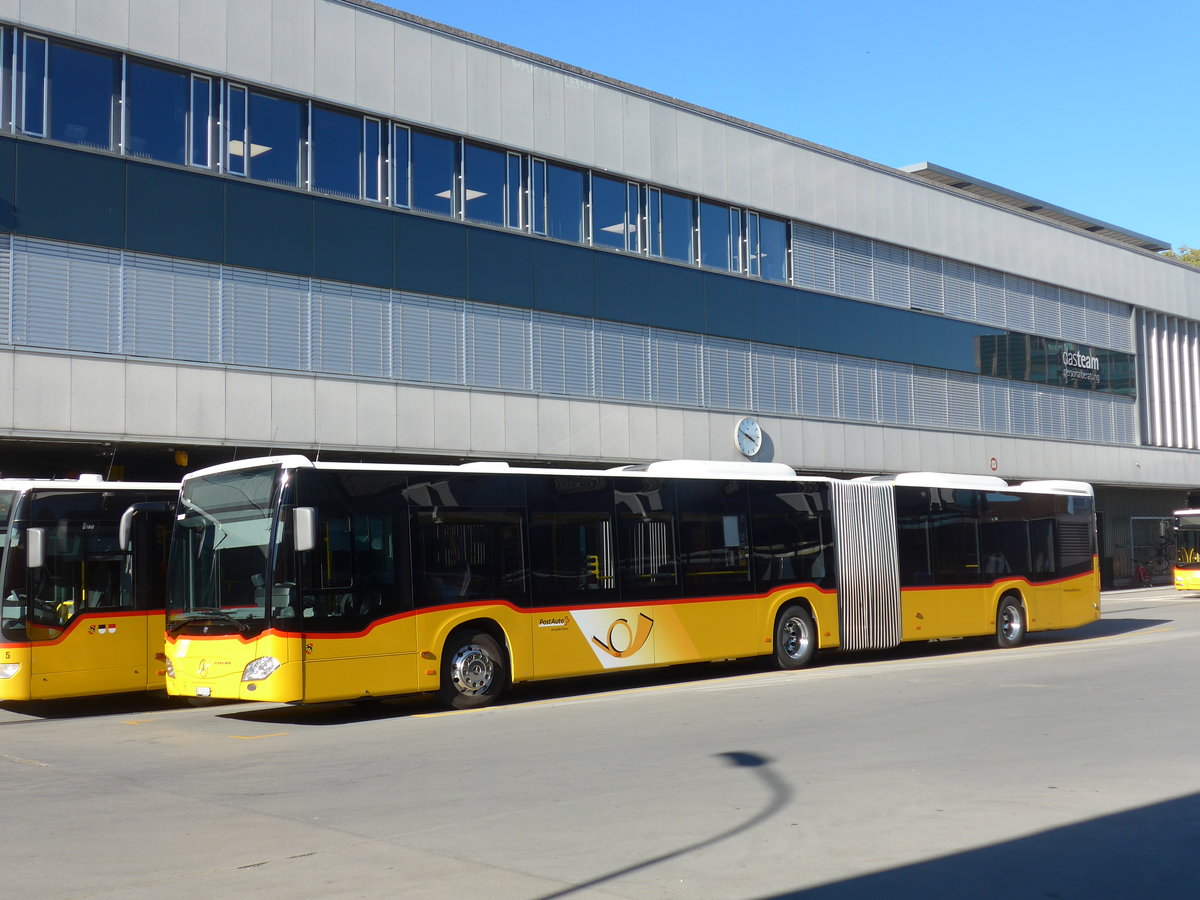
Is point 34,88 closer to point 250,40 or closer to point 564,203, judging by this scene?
point 250,40

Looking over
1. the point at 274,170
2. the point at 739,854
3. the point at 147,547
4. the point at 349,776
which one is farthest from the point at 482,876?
the point at 274,170

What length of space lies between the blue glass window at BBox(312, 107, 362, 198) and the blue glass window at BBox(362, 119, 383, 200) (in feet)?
0.43

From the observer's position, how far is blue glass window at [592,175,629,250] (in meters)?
29.3

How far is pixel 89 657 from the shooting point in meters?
15.5

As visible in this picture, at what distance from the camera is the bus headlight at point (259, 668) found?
13.3 metres

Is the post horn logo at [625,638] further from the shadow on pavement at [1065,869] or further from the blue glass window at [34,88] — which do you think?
the blue glass window at [34,88]

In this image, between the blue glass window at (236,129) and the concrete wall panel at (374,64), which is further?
the concrete wall panel at (374,64)

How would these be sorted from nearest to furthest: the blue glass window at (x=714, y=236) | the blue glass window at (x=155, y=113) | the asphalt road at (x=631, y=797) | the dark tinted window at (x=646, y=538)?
the asphalt road at (x=631, y=797) → the dark tinted window at (x=646, y=538) → the blue glass window at (x=155, y=113) → the blue glass window at (x=714, y=236)

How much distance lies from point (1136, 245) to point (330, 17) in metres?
37.1

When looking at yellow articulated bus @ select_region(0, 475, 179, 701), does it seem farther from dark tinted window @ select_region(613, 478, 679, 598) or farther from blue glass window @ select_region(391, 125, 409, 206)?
blue glass window @ select_region(391, 125, 409, 206)

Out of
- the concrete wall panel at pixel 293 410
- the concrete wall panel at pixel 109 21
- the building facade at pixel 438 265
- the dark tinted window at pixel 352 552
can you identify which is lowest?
the dark tinted window at pixel 352 552

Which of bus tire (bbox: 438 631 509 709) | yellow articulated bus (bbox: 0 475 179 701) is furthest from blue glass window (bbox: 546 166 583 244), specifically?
bus tire (bbox: 438 631 509 709)

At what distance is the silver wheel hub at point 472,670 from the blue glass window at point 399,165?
13096 mm

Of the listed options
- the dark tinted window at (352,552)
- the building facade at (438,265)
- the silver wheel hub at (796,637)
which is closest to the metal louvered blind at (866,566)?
the silver wheel hub at (796,637)
